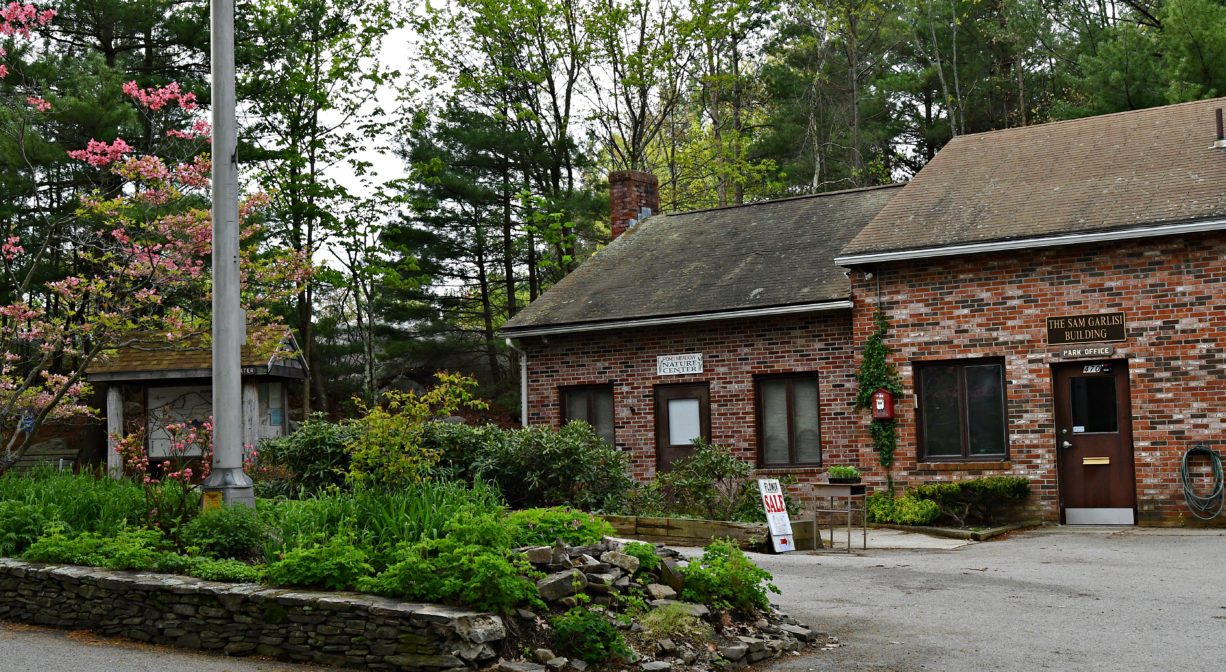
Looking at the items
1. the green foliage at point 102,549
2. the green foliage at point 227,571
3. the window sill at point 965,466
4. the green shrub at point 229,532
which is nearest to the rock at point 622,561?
the green foliage at point 227,571

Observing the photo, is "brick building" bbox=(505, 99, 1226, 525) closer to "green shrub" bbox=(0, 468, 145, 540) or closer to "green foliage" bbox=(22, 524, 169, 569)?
"green shrub" bbox=(0, 468, 145, 540)

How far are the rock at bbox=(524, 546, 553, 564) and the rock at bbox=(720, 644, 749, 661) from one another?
1.36 m

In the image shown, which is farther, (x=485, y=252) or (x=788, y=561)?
(x=485, y=252)

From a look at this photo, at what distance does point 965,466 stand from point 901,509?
1.27m

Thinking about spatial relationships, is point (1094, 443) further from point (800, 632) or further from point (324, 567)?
point (324, 567)

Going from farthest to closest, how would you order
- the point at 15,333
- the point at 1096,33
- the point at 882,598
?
the point at 1096,33 < the point at 15,333 < the point at 882,598

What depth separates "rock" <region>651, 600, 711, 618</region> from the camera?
827 centimetres

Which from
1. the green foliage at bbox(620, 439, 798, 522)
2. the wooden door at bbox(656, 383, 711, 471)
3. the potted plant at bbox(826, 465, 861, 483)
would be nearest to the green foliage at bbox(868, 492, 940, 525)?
the potted plant at bbox(826, 465, 861, 483)

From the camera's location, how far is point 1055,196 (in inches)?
679

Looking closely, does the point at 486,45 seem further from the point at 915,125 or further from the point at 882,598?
the point at 882,598

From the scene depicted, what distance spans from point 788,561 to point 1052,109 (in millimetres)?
23676

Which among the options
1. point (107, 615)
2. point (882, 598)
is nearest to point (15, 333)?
point (107, 615)

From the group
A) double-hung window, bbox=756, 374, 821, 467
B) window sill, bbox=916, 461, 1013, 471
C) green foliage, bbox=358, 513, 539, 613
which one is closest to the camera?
green foliage, bbox=358, 513, 539, 613

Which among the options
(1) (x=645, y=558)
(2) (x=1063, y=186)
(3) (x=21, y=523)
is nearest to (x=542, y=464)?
(1) (x=645, y=558)
